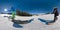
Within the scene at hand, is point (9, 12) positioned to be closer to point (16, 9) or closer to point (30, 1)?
point (16, 9)

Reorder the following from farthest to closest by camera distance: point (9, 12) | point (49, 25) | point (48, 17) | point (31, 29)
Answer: point (48, 17) → point (9, 12) → point (49, 25) → point (31, 29)

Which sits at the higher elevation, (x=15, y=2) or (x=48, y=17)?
(x=15, y=2)

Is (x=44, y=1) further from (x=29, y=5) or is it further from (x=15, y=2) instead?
(x=15, y=2)

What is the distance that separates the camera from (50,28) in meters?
2.06

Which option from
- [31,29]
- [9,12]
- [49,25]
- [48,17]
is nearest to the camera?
[31,29]

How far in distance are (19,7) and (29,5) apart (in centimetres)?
21

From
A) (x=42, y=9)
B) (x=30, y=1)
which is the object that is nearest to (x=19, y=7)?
(x=30, y=1)

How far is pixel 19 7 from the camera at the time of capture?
247 centimetres

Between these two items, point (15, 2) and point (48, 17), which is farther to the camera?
point (48, 17)

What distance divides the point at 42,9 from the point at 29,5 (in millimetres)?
274

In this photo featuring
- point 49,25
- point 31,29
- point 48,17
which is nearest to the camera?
point 31,29

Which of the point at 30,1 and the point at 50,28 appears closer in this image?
the point at 50,28

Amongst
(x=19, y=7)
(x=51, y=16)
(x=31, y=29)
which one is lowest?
(x=31, y=29)

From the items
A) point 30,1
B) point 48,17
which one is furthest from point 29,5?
point 48,17
